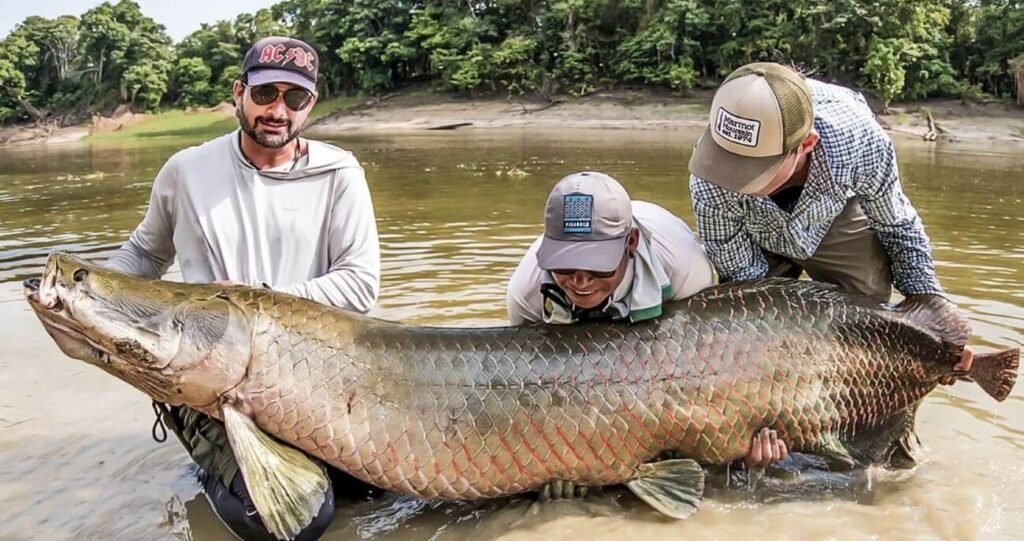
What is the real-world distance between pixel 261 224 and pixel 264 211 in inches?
2.0

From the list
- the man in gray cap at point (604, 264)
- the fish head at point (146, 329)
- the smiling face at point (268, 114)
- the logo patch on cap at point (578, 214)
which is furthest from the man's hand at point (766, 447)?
the smiling face at point (268, 114)

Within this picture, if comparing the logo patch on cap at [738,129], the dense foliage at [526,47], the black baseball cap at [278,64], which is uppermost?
the dense foliage at [526,47]

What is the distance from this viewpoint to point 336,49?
4016cm

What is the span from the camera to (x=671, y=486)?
2.88 m

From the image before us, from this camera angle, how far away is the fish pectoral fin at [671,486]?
2855mm

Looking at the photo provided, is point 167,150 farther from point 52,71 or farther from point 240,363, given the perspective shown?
point 52,71

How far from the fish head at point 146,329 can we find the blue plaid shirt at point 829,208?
1.81 metres

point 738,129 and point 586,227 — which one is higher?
point 738,129

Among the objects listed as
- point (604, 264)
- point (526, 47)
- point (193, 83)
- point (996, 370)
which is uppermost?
point (526, 47)

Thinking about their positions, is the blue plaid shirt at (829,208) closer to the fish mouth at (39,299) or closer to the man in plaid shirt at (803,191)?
the man in plaid shirt at (803,191)

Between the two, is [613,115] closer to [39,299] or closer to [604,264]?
[604,264]

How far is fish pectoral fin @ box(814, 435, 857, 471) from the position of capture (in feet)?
10.2

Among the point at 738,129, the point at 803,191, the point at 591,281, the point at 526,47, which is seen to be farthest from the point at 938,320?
the point at 526,47

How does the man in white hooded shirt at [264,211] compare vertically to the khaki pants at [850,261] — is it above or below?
above
